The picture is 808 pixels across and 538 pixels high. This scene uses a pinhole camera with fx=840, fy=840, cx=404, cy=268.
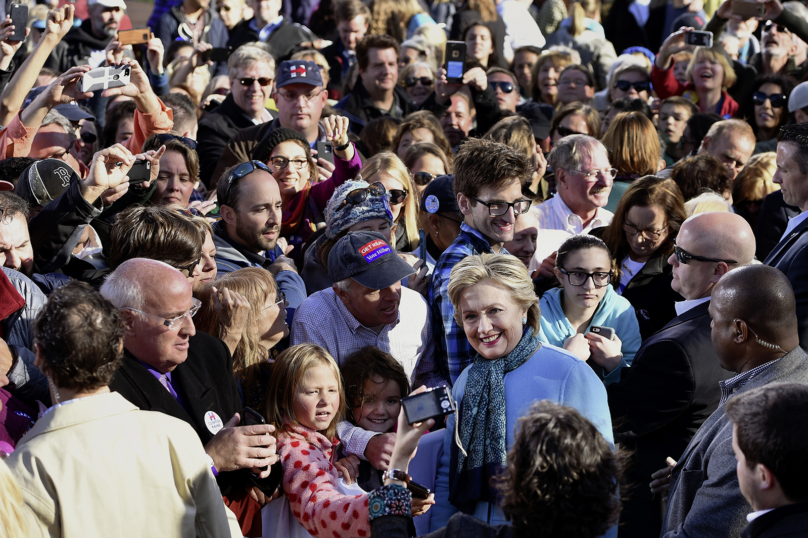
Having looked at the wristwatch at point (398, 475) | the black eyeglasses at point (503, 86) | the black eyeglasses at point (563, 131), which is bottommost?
the wristwatch at point (398, 475)

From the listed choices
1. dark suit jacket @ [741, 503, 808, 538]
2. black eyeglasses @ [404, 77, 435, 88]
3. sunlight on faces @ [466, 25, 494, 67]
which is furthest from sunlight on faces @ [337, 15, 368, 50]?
dark suit jacket @ [741, 503, 808, 538]

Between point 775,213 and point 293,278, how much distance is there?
3.18 meters

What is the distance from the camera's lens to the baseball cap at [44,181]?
13.3 ft

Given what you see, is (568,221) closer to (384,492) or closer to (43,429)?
(384,492)

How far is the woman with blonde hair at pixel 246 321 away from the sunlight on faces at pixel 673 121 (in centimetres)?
488

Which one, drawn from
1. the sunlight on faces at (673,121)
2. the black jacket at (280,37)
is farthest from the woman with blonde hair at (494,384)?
the black jacket at (280,37)

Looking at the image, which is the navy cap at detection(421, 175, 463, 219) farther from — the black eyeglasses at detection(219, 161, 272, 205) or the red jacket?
the red jacket

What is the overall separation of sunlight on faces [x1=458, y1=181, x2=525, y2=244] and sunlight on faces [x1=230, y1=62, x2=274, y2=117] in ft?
10.2

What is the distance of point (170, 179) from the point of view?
16.0 ft

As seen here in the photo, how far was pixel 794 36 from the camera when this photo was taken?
29.9 ft

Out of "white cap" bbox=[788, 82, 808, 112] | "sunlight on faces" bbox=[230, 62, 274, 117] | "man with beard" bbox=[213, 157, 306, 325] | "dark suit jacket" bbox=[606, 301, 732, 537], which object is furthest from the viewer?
"white cap" bbox=[788, 82, 808, 112]

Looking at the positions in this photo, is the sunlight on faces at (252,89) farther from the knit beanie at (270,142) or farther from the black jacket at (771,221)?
the black jacket at (771,221)

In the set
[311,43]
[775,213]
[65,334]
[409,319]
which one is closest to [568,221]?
[775,213]

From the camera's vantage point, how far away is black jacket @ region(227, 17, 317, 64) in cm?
927
